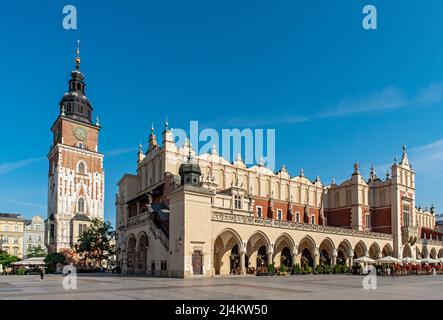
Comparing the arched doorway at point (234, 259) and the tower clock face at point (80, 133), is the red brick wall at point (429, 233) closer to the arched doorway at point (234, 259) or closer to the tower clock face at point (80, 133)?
the arched doorway at point (234, 259)

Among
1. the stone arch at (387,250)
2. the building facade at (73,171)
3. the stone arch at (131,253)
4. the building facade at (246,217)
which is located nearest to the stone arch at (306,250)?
the building facade at (246,217)

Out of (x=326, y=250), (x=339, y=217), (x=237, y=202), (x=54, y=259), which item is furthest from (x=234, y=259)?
(x=54, y=259)

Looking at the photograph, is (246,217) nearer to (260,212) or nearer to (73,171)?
(260,212)

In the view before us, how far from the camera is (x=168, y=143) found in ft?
161

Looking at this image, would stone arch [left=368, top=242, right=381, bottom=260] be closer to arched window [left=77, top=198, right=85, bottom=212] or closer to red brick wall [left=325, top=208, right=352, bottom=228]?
red brick wall [left=325, top=208, right=352, bottom=228]

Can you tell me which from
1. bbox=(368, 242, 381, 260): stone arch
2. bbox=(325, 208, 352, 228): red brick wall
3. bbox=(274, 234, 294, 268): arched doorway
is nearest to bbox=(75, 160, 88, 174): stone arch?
bbox=(325, 208, 352, 228): red brick wall

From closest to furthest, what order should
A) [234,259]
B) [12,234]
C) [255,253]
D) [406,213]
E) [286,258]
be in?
[234,259] < [255,253] < [286,258] < [406,213] < [12,234]

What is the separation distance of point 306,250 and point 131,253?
21.3 metres

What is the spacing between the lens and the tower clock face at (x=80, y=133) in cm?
8381

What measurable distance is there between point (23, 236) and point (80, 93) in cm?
4728

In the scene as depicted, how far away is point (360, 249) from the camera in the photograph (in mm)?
56219

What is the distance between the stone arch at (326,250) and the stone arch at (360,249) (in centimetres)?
425
